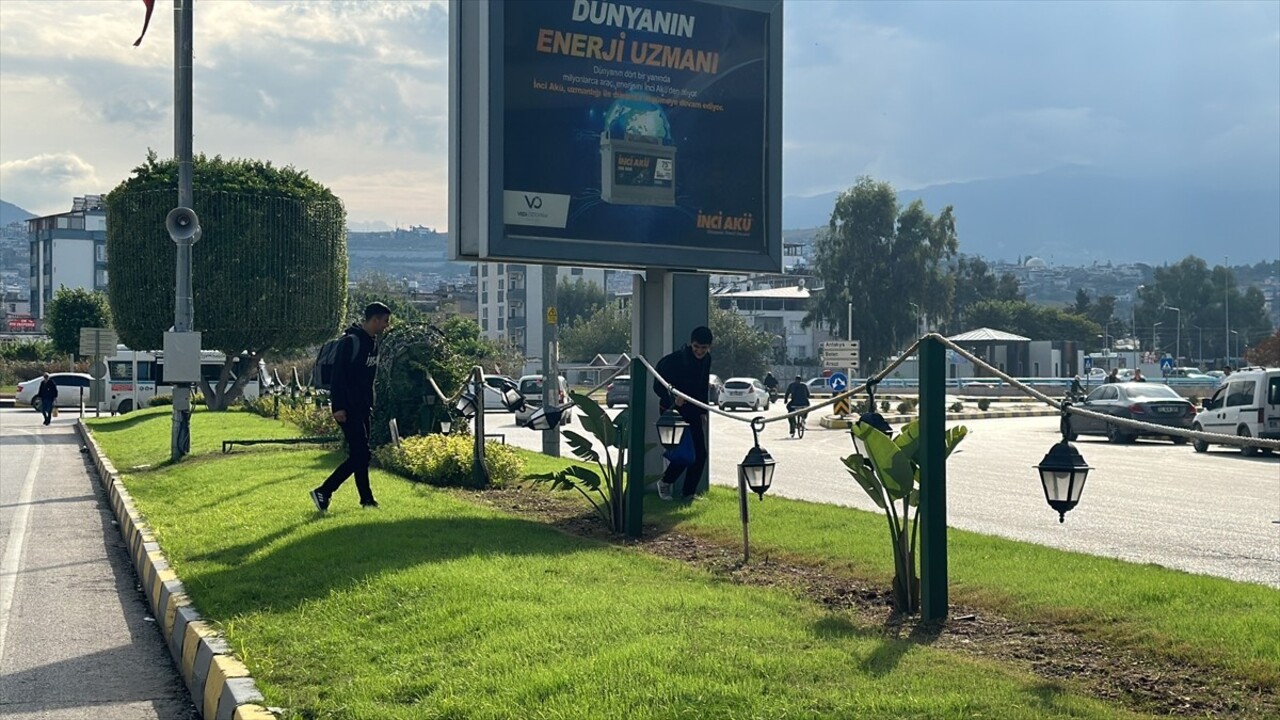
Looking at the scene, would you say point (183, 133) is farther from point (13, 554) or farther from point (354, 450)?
point (354, 450)

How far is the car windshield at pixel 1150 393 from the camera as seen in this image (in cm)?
3369

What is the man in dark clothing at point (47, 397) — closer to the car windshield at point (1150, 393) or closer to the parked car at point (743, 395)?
the parked car at point (743, 395)

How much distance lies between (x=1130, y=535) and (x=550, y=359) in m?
13.0

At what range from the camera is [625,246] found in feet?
42.5

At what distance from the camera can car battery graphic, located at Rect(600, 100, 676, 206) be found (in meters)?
12.9

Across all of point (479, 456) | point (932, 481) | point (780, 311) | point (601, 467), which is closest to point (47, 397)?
point (479, 456)

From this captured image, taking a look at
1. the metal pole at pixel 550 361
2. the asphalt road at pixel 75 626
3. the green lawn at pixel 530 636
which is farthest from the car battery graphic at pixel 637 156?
the metal pole at pixel 550 361

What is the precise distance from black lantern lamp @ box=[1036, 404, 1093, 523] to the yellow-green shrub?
955 centimetres

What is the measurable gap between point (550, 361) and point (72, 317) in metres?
57.0

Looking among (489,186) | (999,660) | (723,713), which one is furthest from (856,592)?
(489,186)

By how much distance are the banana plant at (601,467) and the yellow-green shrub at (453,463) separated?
3.47 meters

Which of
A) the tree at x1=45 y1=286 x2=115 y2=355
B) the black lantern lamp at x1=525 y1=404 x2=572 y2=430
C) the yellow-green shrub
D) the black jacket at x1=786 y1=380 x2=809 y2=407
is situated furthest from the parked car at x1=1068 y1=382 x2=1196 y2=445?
the tree at x1=45 y1=286 x2=115 y2=355

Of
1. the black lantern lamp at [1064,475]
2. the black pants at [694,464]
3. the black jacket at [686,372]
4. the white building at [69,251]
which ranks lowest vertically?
the black pants at [694,464]

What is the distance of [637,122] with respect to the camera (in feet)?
42.9
